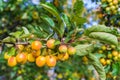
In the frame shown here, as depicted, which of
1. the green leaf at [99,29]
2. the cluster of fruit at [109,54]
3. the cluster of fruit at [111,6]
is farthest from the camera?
the cluster of fruit at [111,6]

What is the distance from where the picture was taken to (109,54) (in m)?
2.36

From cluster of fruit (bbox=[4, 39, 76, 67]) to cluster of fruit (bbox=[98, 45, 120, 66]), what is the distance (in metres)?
0.75

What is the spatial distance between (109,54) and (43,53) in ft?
2.73

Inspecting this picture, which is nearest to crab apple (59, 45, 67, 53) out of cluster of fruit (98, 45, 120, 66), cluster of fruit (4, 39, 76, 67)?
cluster of fruit (4, 39, 76, 67)

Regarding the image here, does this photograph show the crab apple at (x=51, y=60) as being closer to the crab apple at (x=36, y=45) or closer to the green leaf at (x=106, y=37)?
the crab apple at (x=36, y=45)

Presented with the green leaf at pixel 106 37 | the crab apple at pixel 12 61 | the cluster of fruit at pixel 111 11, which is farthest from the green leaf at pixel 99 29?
the cluster of fruit at pixel 111 11

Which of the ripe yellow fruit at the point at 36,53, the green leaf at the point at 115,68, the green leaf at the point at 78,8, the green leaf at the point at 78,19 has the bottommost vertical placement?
the green leaf at the point at 115,68

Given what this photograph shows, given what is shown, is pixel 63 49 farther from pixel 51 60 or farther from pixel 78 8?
pixel 78 8

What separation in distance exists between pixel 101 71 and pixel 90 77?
3.55 m

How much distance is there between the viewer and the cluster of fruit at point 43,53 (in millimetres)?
1614

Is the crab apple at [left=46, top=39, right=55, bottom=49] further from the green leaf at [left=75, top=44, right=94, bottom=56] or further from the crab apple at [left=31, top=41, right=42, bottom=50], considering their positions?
the green leaf at [left=75, top=44, right=94, bottom=56]

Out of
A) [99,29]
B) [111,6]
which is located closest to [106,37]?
[99,29]

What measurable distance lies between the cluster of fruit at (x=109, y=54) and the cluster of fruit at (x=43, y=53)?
750 mm

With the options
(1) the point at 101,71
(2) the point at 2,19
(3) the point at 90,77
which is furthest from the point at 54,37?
(3) the point at 90,77
